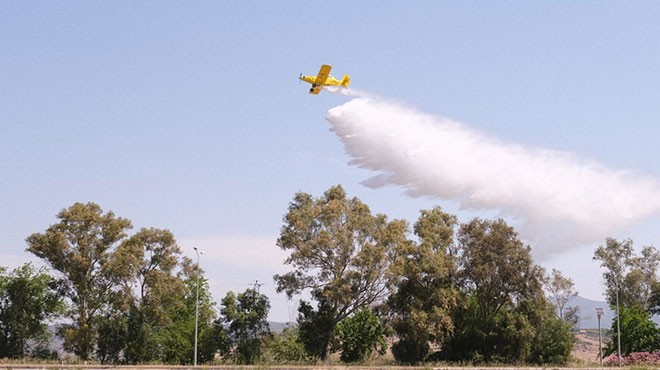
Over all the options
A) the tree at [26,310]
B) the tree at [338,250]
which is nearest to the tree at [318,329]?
the tree at [338,250]

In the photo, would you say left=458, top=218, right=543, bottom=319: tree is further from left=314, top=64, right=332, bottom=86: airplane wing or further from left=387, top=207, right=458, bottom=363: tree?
left=314, top=64, right=332, bottom=86: airplane wing

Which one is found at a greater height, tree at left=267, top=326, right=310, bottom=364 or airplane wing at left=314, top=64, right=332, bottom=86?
airplane wing at left=314, top=64, right=332, bottom=86

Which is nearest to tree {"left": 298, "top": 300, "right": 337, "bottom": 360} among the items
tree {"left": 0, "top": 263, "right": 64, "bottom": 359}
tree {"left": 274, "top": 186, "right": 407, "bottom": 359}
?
tree {"left": 274, "top": 186, "right": 407, "bottom": 359}

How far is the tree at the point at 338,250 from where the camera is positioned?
6297cm

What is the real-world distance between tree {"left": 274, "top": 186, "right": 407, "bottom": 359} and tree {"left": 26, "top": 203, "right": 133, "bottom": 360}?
1312 cm

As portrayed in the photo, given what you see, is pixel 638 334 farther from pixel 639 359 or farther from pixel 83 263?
pixel 83 263

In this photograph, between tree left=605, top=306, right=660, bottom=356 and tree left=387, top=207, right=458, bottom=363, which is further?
tree left=605, top=306, right=660, bottom=356

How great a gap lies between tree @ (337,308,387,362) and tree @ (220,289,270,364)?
6493 mm

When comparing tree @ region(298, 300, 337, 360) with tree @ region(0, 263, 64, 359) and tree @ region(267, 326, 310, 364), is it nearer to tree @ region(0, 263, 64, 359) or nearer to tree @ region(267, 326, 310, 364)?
tree @ region(267, 326, 310, 364)

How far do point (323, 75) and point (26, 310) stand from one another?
30056mm

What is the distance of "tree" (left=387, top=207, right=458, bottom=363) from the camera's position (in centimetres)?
6281

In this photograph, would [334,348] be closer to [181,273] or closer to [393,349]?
[393,349]

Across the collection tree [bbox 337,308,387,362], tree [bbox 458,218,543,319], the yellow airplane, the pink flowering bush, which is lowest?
the pink flowering bush

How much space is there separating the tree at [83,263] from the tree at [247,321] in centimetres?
951
